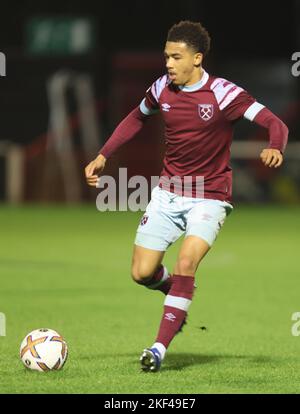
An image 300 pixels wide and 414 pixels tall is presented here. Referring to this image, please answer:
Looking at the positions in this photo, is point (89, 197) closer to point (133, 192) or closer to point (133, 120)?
point (133, 192)

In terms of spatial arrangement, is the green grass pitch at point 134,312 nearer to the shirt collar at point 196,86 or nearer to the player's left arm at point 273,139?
the player's left arm at point 273,139

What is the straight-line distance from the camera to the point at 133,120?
882 centimetres

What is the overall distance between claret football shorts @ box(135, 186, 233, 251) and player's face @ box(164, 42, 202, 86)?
2.65 ft

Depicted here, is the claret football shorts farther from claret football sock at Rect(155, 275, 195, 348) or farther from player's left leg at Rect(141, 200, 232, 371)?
claret football sock at Rect(155, 275, 195, 348)

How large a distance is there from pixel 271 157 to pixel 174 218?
0.95m

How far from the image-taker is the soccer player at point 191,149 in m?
8.23

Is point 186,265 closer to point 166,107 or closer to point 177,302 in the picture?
point 177,302

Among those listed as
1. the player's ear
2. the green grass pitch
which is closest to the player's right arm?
the player's ear

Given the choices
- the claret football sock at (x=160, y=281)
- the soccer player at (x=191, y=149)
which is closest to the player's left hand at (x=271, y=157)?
the soccer player at (x=191, y=149)

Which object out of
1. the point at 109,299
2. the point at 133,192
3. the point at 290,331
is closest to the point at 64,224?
the point at 133,192

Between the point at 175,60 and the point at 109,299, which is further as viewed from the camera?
the point at 109,299

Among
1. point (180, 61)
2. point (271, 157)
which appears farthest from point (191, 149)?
point (271, 157)

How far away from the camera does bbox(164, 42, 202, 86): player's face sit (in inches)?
324

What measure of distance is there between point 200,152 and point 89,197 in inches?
742
